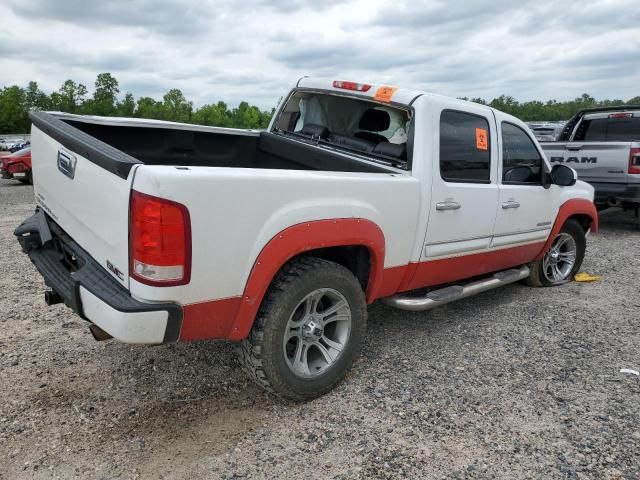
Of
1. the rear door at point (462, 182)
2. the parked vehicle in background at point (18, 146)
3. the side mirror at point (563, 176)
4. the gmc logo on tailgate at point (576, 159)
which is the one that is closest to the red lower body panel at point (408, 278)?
the rear door at point (462, 182)

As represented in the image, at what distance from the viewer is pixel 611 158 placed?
7.89 metres

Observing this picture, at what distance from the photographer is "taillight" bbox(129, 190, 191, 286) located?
2275mm

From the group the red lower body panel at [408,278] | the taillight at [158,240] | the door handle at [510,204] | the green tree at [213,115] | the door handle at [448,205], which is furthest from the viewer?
the green tree at [213,115]

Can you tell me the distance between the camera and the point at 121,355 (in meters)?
3.69

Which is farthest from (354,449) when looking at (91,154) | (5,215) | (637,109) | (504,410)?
(5,215)

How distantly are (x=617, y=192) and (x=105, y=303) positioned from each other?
25.3ft

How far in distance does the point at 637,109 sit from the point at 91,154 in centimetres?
938

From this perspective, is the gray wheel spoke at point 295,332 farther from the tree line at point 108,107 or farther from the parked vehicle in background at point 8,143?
the tree line at point 108,107

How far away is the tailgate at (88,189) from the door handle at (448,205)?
203 centimetres

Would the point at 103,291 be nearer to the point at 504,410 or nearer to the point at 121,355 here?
the point at 121,355

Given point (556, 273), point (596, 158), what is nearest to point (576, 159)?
point (596, 158)

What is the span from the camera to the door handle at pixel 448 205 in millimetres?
3598

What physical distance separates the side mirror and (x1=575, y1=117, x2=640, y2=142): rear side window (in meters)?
5.09

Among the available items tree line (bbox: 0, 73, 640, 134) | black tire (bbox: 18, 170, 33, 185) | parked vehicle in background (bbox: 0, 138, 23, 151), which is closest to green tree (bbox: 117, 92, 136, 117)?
tree line (bbox: 0, 73, 640, 134)
